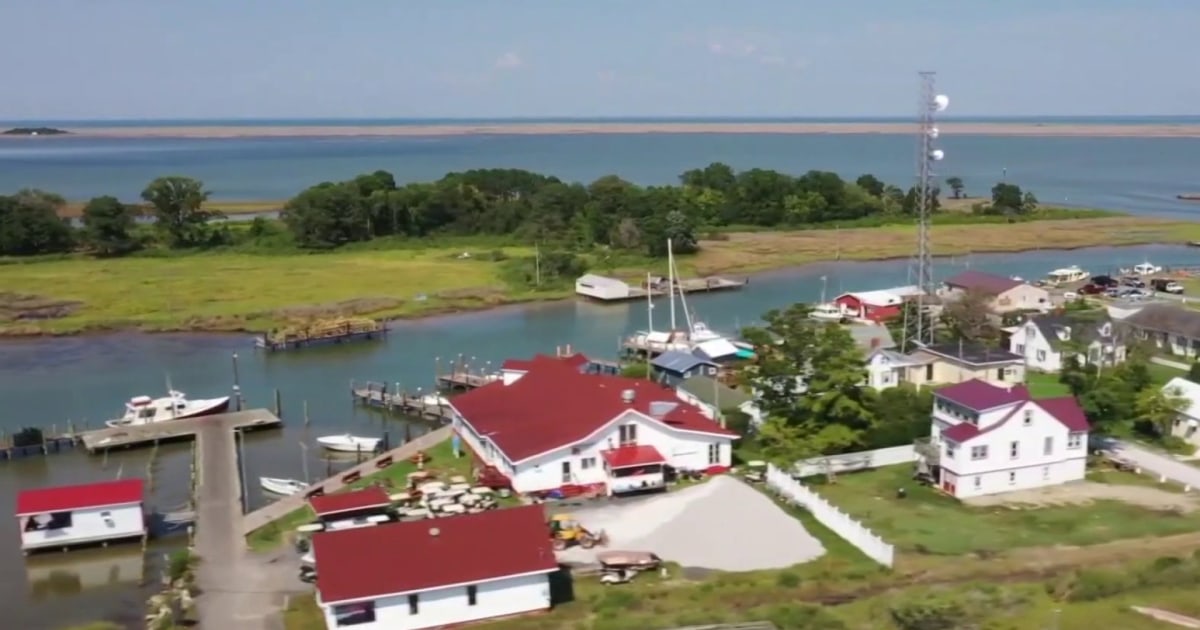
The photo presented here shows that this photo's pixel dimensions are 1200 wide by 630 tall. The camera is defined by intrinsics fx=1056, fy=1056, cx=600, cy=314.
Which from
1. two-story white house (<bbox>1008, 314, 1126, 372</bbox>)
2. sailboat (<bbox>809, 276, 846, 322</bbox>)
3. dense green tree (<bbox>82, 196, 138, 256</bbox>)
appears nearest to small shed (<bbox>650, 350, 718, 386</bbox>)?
sailboat (<bbox>809, 276, 846, 322</bbox>)

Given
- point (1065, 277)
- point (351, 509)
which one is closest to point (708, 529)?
point (351, 509)

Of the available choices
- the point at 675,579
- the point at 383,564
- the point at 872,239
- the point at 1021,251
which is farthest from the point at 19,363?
the point at 1021,251

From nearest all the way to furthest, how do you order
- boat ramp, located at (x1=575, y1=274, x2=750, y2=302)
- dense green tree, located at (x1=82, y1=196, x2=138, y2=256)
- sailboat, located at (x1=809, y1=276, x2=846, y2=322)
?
1. sailboat, located at (x1=809, y1=276, x2=846, y2=322)
2. boat ramp, located at (x1=575, y1=274, x2=750, y2=302)
3. dense green tree, located at (x1=82, y1=196, x2=138, y2=256)

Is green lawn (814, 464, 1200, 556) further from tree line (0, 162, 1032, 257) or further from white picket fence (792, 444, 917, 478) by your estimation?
tree line (0, 162, 1032, 257)

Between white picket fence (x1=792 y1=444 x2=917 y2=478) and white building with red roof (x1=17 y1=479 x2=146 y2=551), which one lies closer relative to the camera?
white building with red roof (x1=17 y1=479 x2=146 y2=551)

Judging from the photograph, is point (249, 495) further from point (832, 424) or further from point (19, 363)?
point (19, 363)
